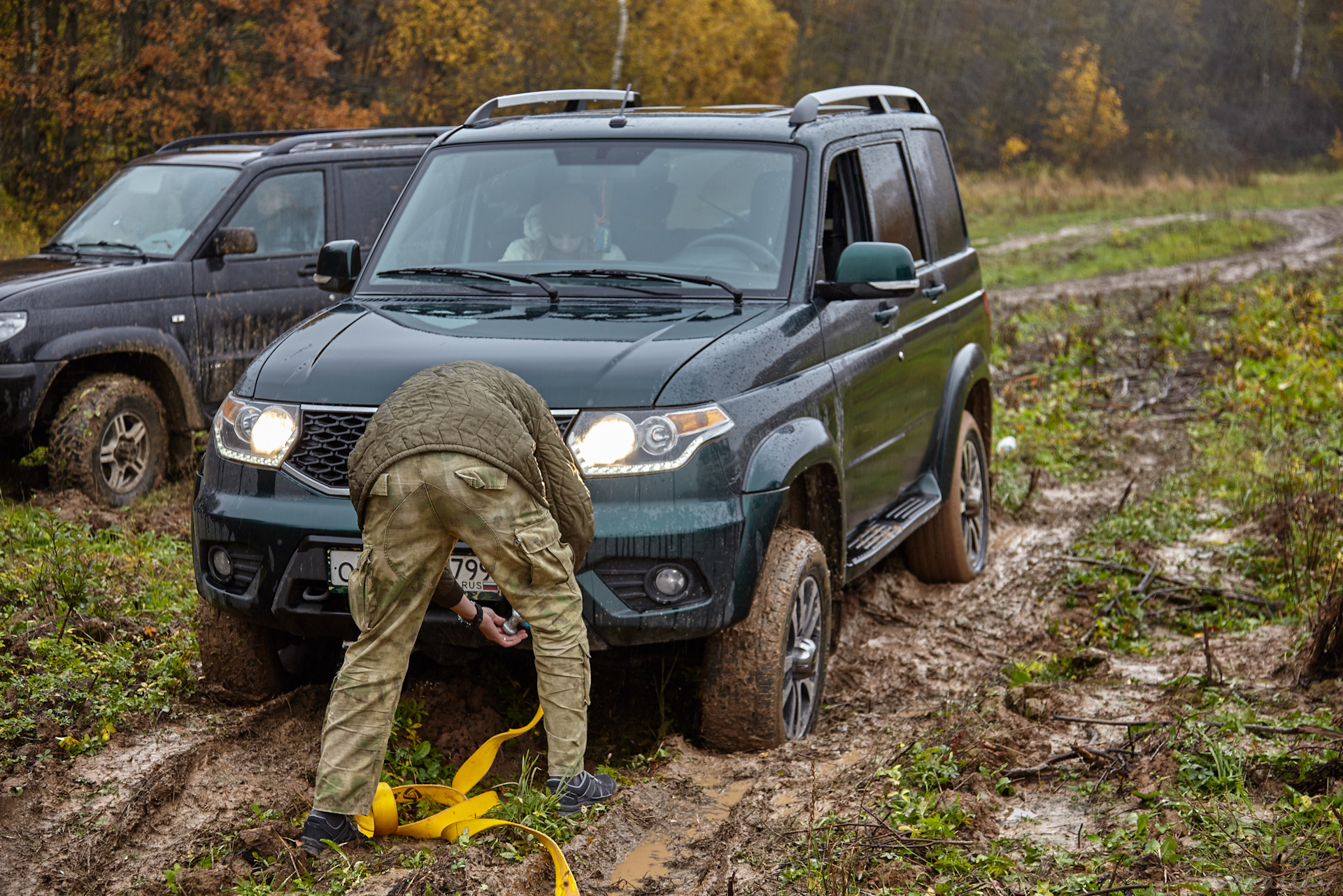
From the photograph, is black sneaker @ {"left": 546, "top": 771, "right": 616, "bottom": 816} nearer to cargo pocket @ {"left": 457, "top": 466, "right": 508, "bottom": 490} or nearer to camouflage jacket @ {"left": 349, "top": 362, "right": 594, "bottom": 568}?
camouflage jacket @ {"left": 349, "top": 362, "right": 594, "bottom": 568}

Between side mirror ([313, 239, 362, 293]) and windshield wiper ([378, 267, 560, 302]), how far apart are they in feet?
0.59

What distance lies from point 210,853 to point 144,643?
5.81ft

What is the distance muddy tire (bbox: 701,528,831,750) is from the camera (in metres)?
4.23

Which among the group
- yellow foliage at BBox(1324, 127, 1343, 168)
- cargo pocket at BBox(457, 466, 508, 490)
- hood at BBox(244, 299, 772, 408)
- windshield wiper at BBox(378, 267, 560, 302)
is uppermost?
windshield wiper at BBox(378, 267, 560, 302)

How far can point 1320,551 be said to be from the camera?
6488 mm

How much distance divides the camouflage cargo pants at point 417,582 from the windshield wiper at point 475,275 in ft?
4.77

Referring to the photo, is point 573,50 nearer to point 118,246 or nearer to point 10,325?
point 118,246

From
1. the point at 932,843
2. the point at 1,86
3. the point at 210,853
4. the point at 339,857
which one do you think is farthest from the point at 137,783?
the point at 1,86

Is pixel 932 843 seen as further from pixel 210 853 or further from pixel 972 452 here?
pixel 972 452

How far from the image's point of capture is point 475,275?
16.5 ft

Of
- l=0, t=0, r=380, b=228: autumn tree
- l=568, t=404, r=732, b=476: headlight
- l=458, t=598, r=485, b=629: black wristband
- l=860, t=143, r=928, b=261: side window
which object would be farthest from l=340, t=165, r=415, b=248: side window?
l=0, t=0, r=380, b=228: autumn tree

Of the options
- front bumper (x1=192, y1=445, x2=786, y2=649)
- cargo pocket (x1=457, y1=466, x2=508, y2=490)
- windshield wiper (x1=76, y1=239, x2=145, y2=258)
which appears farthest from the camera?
windshield wiper (x1=76, y1=239, x2=145, y2=258)

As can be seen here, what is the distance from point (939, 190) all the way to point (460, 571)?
377 cm

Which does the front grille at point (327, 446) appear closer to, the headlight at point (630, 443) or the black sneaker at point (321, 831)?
the headlight at point (630, 443)
